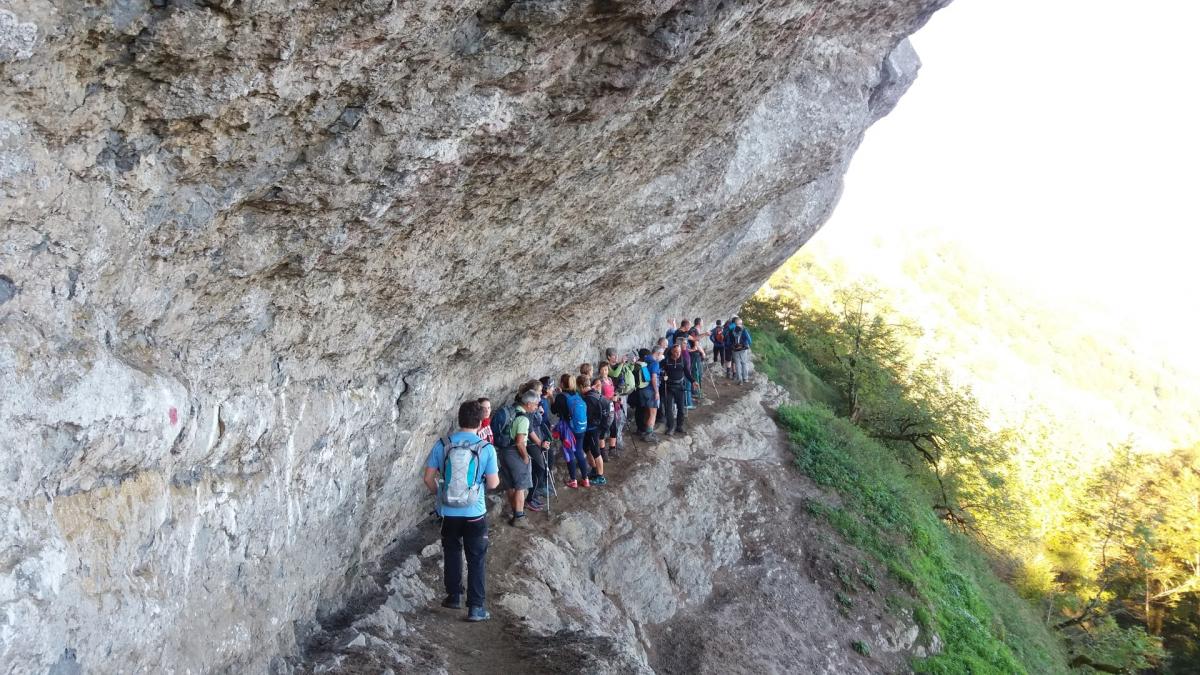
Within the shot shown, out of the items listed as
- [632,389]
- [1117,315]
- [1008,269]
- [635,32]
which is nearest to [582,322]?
[632,389]

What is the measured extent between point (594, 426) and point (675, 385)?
11.1 feet

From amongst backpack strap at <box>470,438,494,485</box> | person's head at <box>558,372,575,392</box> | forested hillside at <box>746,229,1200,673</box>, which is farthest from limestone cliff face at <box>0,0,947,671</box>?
forested hillside at <box>746,229,1200,673</box>

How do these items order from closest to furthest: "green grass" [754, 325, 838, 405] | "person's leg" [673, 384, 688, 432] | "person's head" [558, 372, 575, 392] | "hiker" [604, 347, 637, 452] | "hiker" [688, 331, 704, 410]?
"person's head" [558, 372, 575, 392]
"hiker" [604, 347, 637, 452]
"person's leg" [673, 384, 688, 432]
"hiker" [688, 331, 704, 410]
"green grass" [754, 325, 838, 405]

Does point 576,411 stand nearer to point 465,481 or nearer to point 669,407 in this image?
point 669,407

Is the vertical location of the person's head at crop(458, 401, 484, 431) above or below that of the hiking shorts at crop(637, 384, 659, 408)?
below

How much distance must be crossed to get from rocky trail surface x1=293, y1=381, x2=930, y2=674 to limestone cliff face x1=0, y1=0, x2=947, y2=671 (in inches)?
32.7

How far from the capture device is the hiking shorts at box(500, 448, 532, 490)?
35.0 ft

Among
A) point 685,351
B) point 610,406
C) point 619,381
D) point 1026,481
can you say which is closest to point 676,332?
point 685,351

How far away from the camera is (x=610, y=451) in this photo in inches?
571

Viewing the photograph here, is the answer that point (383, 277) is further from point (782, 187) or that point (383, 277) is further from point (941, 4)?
point (941, 4)

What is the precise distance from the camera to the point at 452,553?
840 cm

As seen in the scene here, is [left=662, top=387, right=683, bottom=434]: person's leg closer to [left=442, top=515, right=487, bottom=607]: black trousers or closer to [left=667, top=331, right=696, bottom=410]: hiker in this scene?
[left=667, top=331, right=696, bottom=410]: hiker

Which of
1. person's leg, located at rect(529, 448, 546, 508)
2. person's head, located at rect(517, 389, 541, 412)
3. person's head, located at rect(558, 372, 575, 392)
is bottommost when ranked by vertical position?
person's leg, located at rect(529, 448, 546, 508)

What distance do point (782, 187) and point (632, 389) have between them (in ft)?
14.9
